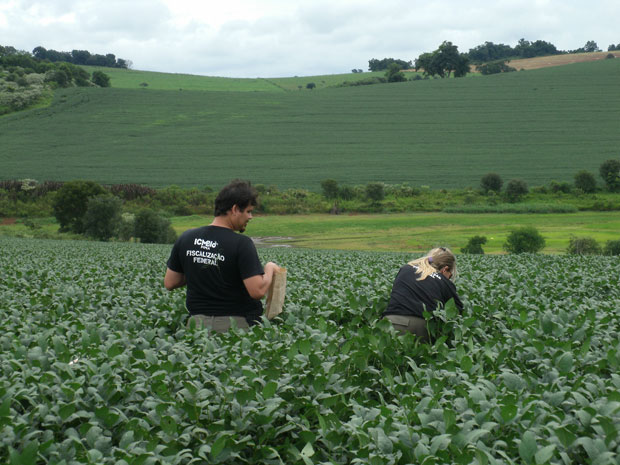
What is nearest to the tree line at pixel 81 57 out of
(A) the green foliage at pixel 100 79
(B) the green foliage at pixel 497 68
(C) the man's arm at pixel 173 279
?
(A) the green foliage at pixel 100 79

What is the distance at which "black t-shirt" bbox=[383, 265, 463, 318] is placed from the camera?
6.76m

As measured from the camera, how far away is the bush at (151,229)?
59.5m

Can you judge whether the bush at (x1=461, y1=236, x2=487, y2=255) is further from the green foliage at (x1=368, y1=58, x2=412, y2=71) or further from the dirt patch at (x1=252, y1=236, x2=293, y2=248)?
the green foliage at (x1=368, y1=58, x2=412, y2=71)

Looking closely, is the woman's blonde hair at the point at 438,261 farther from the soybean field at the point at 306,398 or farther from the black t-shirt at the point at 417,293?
the soybean field at the point at 306,398

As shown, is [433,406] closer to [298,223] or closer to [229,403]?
[229,403]

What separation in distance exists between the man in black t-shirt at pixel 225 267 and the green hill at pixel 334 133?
85.7 m

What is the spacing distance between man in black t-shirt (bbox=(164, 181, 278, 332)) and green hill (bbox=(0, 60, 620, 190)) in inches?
3375

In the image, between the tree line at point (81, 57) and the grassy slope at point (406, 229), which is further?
the tree line at point (81, 57)

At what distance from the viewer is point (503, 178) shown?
3548 inches

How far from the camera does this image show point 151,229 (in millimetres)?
59688

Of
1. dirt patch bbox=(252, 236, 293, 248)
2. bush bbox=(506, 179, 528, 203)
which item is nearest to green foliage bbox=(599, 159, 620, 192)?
bush bbox=(506, 179, 528, 203)

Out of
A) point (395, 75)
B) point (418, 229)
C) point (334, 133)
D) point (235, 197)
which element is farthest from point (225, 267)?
point (395, 75)

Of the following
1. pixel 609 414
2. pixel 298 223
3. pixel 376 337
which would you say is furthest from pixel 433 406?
pixel 298 223

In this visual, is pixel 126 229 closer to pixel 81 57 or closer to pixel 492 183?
pixel 492 183
